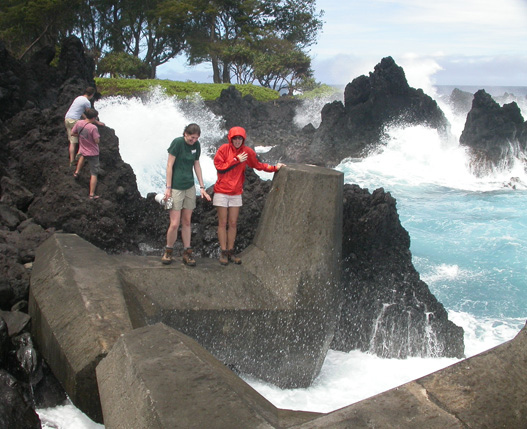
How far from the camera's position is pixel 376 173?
19891mm

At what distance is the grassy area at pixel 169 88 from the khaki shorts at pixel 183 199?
20.4 m

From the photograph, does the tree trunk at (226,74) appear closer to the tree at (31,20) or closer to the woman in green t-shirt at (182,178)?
the tree at (31,20)

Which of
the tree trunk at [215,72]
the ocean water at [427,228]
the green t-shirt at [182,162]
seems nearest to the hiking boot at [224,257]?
the green t-shirt at [182,162]

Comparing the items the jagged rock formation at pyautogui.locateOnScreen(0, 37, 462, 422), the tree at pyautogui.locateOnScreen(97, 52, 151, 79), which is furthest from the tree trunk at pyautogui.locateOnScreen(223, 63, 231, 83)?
the jagged rock formation at pyautogui.locateOnScreen(0, 37, 462, 422)

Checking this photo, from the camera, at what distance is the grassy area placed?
82.6 feet

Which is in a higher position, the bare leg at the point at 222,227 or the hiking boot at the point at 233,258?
the bare leg at the point at 222,227

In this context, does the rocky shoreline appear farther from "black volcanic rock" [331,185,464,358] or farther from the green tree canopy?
the green tree canopy

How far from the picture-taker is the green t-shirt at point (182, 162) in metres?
5.13

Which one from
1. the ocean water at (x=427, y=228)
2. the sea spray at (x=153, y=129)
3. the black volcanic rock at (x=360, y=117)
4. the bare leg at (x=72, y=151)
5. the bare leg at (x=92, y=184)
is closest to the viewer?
the ocean water at (x=427, y=228)

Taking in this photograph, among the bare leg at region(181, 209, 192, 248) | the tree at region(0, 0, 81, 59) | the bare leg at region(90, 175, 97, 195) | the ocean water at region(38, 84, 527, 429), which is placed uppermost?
the tree at region(0, 0, 81, 59)

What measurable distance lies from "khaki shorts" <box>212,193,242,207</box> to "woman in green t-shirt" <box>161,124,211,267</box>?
0.47 feet

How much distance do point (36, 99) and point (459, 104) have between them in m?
26.7

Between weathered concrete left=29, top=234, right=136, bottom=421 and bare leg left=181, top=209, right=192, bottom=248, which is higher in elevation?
bare leg left=181, top=209, right=192, bottom=248

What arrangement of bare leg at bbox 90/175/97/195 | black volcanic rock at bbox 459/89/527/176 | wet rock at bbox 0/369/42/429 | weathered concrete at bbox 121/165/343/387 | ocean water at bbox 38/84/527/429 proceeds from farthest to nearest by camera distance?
black volcanic rock at bbox 459/89/527/176, bare leg at bbox 90/175/97/195, ocean water at bbox 38/84/527/429, weathered concrete at bbox 121/165/343/387, wet rock at bbox 0/369/42/429
